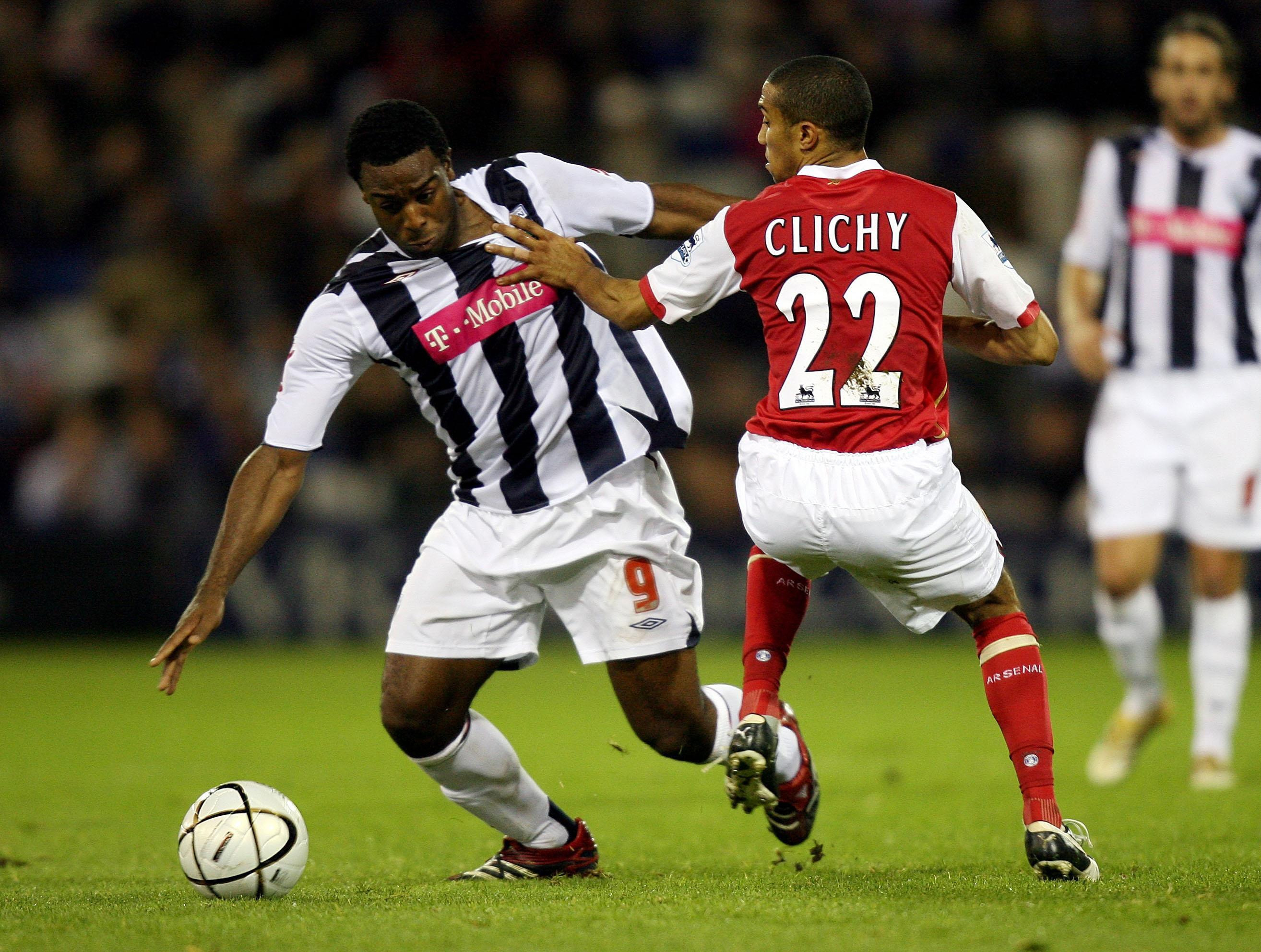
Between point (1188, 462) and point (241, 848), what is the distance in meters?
4.09

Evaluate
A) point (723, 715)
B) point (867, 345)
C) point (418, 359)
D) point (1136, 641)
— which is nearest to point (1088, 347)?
point (1136, 641)

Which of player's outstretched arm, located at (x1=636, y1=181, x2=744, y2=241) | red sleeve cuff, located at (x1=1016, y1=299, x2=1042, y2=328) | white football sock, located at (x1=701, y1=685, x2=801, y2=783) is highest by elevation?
player's outstretched arm, located at (x1=636, y1=181, x2=744, y2=241)

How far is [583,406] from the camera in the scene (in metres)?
4.69

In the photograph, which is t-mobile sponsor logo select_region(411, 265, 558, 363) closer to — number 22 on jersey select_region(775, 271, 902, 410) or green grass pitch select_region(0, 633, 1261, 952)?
number 22 on jersey select_region(775, 271, 902, 410)

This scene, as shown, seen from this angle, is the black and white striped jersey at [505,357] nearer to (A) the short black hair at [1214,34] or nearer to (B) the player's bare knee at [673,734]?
(B) the player's bare knee at [673,734]

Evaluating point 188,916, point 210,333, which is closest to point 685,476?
point 210,333

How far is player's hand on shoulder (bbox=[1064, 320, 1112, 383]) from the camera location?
256 inches

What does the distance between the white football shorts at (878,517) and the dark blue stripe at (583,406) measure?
0.51 m

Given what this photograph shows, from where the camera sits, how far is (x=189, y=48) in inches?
559

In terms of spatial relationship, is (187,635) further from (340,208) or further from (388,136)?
(340,208)

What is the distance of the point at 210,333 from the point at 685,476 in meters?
3.68

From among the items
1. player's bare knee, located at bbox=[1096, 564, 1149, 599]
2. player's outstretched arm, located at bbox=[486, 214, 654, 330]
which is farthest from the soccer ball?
player's bare knee, located at bbox=[1096, 564, 1149, 599]

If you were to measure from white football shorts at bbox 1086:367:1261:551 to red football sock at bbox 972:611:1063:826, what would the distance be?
7.86 ft

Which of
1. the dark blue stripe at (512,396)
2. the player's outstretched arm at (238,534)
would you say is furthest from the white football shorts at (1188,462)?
the player's outstretched arm at (238,534)
